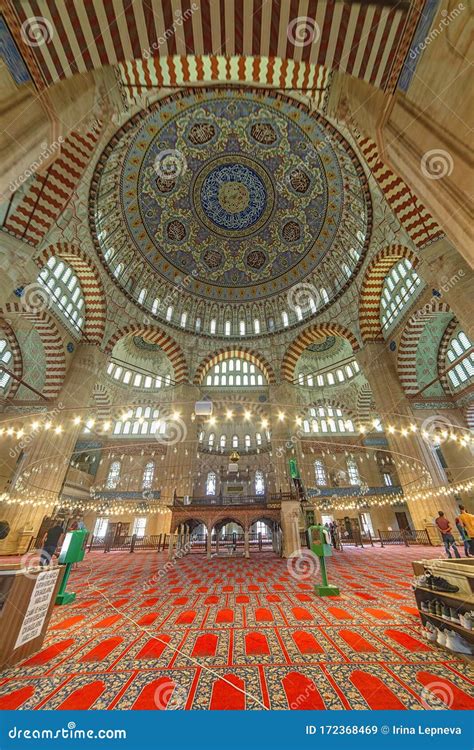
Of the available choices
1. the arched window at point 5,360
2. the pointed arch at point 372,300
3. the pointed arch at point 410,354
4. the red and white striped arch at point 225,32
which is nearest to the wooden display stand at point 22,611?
the red and white striped arch at point 225,32

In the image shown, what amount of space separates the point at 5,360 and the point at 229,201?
16431 millimetres

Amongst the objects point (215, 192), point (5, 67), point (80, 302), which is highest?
point (215, 192)

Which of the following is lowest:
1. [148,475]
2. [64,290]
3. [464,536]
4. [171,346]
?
[464,536]

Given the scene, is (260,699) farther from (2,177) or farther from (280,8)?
(280,8)

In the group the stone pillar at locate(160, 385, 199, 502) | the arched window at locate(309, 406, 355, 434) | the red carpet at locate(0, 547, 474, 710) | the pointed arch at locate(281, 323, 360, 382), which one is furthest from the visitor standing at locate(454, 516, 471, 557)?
Answer: the arched window at locate(309, 406, 355, 434)

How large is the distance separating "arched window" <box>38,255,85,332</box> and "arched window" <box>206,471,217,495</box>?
1371cm

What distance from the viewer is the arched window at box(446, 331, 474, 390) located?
14625 millimetres

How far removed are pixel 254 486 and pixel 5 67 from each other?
71.2 ft

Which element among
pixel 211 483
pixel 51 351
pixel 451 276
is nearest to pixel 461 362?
pixel 451 276

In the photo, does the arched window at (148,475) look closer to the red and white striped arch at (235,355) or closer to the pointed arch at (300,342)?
the red and white striped arch at (235,355)

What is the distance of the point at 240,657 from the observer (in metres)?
2.73

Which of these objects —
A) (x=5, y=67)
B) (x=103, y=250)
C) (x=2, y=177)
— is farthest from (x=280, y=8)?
(x=103, y=250)

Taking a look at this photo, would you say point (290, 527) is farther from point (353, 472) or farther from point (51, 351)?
point (51, 351)

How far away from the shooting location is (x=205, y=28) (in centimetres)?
464
